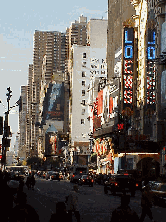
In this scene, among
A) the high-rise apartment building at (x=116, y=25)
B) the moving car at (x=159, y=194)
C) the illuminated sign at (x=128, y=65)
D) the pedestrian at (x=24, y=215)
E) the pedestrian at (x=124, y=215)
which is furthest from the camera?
the high-rise apartment building at (x=116, y=25)

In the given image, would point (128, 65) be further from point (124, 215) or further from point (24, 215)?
point (24, 215)

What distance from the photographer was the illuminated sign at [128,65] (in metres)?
93.3

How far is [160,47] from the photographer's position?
80.6 meters

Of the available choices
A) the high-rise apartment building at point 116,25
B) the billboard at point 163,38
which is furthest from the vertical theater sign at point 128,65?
the billboard at point 163,38

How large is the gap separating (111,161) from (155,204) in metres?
74.3

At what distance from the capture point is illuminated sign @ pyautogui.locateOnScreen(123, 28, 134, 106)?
306ft

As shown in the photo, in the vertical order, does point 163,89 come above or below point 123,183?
above

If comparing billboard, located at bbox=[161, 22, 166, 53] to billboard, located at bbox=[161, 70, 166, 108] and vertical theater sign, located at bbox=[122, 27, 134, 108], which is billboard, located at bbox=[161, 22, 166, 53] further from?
vertical theater sign, located at bbox=[122, 27, 134, 108]

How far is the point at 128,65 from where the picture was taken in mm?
93812

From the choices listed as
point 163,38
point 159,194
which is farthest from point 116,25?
point 159,194

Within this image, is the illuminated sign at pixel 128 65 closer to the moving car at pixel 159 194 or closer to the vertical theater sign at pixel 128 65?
the vertical theater sign at pixel 128 65

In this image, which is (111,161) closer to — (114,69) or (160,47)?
(114,69)

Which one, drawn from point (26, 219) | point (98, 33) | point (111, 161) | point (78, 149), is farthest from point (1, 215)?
point (98, 33)

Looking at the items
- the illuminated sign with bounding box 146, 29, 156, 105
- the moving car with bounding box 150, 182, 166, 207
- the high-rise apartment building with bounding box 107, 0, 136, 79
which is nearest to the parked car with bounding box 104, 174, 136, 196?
the moving car with bounding box 150, 182, 166, 207
